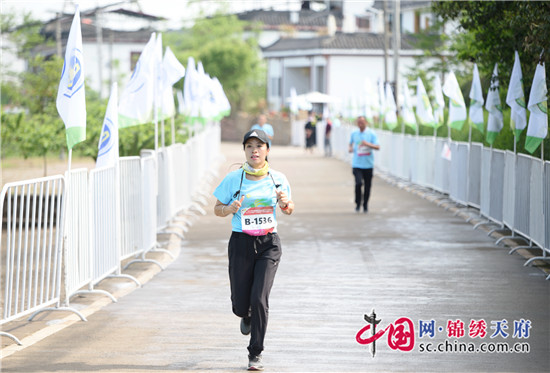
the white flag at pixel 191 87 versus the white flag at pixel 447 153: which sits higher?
the white flag at pixel 191 87

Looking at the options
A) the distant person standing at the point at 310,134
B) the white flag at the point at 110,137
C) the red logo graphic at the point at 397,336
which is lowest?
the distant person standing at the point at 310,134

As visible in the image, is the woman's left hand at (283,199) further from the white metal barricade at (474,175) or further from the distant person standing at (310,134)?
the distant person standing at (310,134)

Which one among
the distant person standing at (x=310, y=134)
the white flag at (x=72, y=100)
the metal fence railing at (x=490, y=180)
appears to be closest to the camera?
the white flag at (x=72, y=100)

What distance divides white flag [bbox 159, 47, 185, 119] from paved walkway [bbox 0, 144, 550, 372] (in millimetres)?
2120

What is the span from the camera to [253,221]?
318 inches

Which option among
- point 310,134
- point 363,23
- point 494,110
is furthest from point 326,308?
point 363,23

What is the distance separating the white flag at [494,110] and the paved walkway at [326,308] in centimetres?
174

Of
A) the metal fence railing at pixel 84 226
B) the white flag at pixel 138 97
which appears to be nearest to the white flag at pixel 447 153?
the metal fence railing at pixel 84 226

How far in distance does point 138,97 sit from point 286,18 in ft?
292

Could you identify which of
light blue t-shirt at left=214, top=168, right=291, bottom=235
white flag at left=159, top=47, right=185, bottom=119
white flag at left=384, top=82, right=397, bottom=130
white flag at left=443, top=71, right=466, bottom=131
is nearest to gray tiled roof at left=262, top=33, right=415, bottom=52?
white flag at left=384, top=82, right=397, bottom=130

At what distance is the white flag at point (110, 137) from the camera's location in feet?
38.4

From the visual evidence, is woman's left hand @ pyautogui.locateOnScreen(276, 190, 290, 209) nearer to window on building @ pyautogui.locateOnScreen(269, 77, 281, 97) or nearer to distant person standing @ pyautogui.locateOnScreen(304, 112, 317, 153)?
distant person standing @ pyautogui.locateOnScreen(304, 112, 317, 153)

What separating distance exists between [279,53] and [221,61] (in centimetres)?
502

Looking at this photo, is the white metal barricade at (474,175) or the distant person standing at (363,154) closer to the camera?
the white metal barricade at (474,175)
